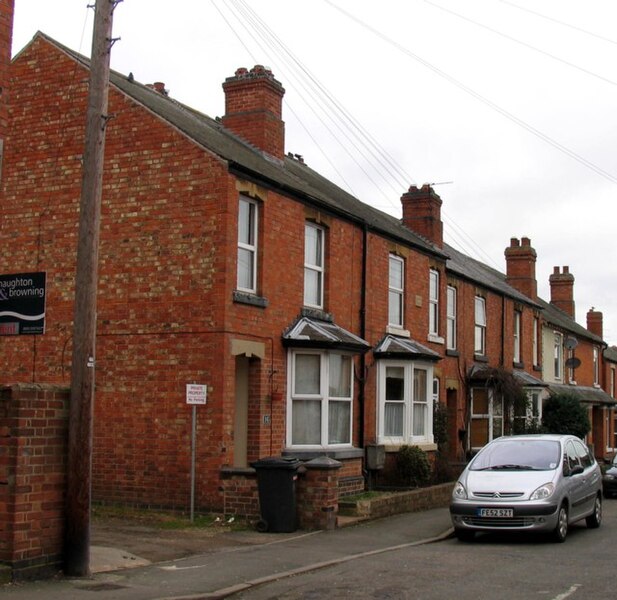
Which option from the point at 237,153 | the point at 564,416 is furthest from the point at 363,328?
the point at 564,416

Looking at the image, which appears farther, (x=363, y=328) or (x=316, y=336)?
(x=363, y=328)

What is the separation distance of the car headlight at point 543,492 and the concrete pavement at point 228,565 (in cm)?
184

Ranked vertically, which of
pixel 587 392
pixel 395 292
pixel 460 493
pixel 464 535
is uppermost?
pixel 395 292

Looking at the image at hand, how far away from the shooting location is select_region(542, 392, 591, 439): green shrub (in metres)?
30.4

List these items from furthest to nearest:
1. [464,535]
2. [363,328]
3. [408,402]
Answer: [408,402] < [363,328] < [464,535]

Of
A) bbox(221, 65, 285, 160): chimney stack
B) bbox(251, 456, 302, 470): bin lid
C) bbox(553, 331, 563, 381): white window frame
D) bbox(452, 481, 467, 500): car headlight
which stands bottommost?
bbox(452, 481, 467, 500): car headlight

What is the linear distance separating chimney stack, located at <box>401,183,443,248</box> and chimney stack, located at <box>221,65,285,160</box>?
650cm

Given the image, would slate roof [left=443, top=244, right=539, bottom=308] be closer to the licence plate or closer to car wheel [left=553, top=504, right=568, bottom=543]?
car wheel [left=553, top=504, right=568, bottom=543]

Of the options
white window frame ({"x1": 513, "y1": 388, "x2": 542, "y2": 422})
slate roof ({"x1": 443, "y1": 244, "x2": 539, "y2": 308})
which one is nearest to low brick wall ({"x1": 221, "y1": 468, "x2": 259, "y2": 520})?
slate roof ({"x1": 443, "y1": 244, "x2": 539, "y2": 308})

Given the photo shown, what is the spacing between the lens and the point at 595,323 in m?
45.6

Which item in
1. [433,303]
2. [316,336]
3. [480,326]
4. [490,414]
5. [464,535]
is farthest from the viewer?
[480,326]

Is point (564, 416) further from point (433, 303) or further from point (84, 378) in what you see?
point (84, 378)

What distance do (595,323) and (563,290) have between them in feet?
11.7

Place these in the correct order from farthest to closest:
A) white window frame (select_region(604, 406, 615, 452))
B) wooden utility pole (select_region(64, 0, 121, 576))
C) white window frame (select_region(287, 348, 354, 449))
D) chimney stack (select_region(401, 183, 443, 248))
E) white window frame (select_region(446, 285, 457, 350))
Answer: white window frame (select_region(604, 406, 615, 452))
chimney stack (select_region(401, 183, 443, 248))
white window frame (select_region(446, 285, 457, 350))
white window frame (select_region(287, 348, 354, 449))
wooden utility pole (select_region(64, 0, 121, 576))
